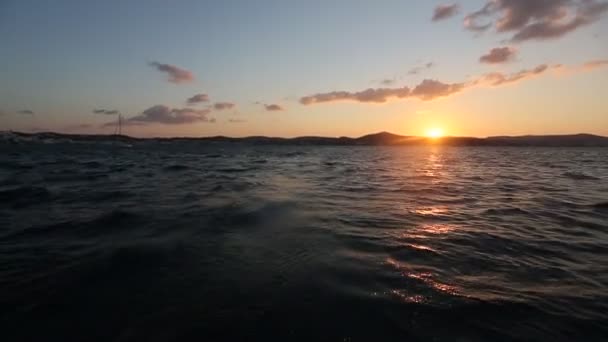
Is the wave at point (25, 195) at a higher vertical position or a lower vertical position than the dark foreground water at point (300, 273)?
higher

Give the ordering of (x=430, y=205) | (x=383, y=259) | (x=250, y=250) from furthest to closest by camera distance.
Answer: (x=430, y=205)
(x=250, y=250)
(x=383, y=259)

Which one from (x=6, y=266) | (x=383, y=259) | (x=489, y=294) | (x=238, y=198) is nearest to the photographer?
(x=489, y=294)

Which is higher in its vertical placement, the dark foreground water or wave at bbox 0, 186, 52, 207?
wave at bbox 0, 186, 52, 207

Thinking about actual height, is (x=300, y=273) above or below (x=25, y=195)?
below

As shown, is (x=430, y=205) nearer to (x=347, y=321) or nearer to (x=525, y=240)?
(x=525, y=240)

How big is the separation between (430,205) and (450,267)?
6956 mm

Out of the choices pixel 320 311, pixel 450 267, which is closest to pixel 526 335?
pixel 450 267

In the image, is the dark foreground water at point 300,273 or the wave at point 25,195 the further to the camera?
the wave at point 25,195

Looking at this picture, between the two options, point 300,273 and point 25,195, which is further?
point 25,195

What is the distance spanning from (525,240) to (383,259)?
14.0 feet

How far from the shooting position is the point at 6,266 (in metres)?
5.98

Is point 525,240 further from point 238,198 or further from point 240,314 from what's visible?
point 238,198

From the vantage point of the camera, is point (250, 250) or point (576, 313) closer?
point (576, 313)

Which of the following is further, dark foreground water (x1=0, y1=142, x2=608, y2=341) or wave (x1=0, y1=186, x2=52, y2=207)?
wave (x1=0, y1=186, x2=52, y2=207)
